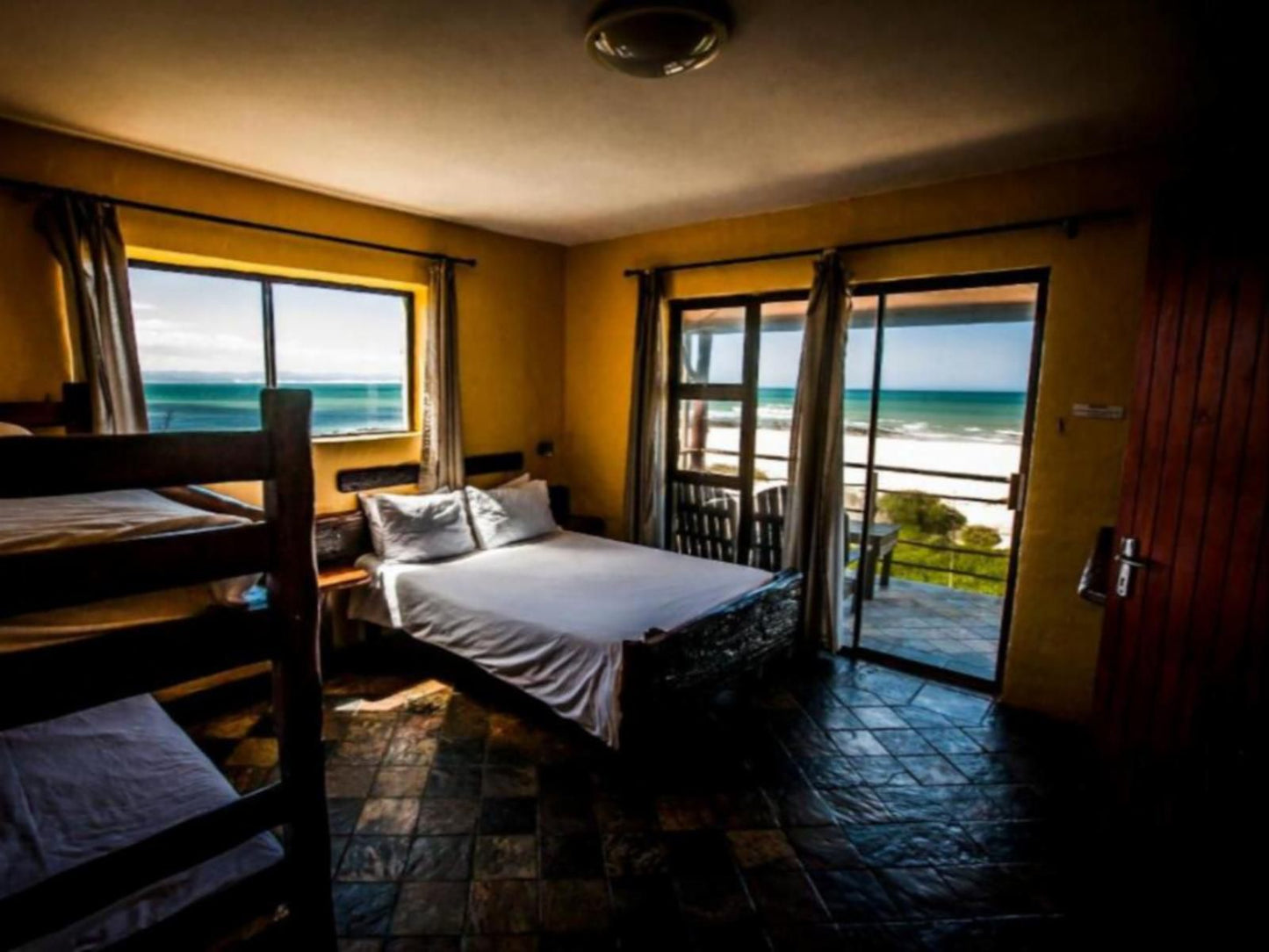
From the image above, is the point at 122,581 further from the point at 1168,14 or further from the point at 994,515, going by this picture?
the point at 994,515

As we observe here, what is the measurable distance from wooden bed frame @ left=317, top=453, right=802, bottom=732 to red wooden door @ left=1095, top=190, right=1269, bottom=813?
1353 mm

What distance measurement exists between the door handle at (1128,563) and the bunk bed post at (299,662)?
2323mm

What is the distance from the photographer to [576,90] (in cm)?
218

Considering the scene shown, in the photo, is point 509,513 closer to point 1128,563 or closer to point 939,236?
point 939,236

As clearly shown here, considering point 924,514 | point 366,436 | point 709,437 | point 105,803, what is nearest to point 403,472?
point 366,436

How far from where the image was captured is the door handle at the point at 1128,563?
6.51 ft

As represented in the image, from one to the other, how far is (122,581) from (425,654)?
2.56m

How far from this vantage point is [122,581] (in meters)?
1.03

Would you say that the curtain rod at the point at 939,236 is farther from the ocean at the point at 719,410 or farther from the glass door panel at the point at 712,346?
the ocean at the point at 719,410

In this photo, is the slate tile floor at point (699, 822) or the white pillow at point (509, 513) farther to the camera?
the white pillow at point (509, 513)

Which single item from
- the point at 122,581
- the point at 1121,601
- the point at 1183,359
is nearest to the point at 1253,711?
the point at 1121,601

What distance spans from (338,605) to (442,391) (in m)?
1.42

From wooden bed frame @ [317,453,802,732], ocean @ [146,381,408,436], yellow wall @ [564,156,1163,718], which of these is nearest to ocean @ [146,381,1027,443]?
ocean @ [146,381,408,436]

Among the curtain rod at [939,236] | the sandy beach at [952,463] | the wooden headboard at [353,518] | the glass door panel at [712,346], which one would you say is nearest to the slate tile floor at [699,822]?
the wooden headboard at [353,518]
